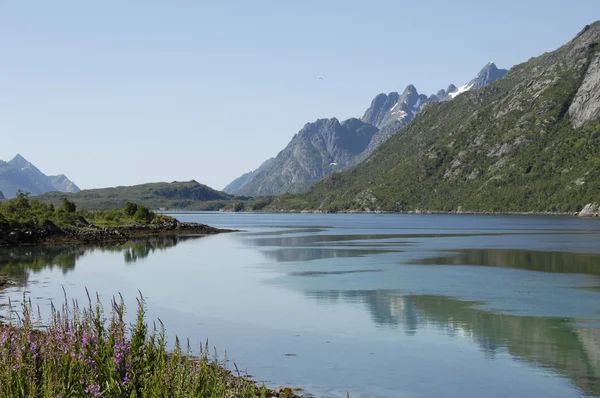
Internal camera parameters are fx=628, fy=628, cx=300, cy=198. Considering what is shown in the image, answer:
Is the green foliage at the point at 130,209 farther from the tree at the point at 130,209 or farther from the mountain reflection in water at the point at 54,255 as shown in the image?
the mountain reflection in water at the point at 54,255

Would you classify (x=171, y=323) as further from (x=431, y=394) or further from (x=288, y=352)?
(x=431, y=394)

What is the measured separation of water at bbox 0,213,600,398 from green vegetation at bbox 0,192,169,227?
2660 centimetres

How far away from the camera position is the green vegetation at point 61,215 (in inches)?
4915

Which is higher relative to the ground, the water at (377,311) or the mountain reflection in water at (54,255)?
the mountain reflection in water at (54,255)

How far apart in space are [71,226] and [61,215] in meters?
7.18

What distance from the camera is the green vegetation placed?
124838 millimetres

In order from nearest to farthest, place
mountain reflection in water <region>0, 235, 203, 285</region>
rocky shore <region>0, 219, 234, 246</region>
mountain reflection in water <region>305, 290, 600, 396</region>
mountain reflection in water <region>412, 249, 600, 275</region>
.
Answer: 1. mountain reflection in water <region>305, 290, 600, 396</region>
2. mountain reflection in water <region>0, 235, 203, 285</region>
3. mountain reflection in water <region>412, 249, 600, 275</region>
4. rocky shore <region>0, 219, 234, 246</region>

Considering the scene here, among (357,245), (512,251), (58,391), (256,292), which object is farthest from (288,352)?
(357,245)

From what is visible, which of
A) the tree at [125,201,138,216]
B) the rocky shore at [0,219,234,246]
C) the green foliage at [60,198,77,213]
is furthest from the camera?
the tree at [125,201,138,216]

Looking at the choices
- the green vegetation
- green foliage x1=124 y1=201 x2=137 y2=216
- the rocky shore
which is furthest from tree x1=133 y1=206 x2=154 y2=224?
the rocky shore

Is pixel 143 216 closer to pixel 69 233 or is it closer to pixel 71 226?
pixel 71 226

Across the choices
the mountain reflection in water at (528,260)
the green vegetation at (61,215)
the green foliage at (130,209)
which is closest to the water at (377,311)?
the mountain reflection in water at (528,260)

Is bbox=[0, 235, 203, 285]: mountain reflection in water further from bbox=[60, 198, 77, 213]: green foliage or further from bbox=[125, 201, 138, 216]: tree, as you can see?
bbox=[125, 201, 138, 216]: tree

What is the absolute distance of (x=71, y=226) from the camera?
135m
